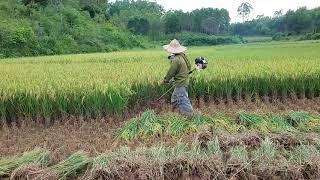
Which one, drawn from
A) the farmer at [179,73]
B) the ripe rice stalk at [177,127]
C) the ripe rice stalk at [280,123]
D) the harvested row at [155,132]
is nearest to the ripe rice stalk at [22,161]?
the harvested row at [155,132]

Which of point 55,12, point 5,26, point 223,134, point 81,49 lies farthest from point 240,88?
point 55,12

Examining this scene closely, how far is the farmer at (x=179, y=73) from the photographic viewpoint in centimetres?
822

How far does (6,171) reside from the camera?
17.9ft

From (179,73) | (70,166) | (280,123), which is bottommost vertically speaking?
(280,123)

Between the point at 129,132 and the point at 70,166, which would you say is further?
the point at 129,132

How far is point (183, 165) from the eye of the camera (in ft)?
17.2

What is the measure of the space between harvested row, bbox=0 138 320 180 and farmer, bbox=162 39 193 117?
2.74 m

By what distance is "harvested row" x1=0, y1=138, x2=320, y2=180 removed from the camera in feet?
16.9

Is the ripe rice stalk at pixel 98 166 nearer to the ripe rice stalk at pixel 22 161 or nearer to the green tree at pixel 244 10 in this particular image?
the ripe rice stalk at pixel 22 161

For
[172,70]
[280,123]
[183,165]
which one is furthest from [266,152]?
[172,70]

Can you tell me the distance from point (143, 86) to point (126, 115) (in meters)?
0.82

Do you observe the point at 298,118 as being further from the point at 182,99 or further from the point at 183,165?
the point at 183,165

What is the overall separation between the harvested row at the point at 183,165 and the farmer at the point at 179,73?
2.74 m

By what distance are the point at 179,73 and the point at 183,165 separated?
10.8ft
